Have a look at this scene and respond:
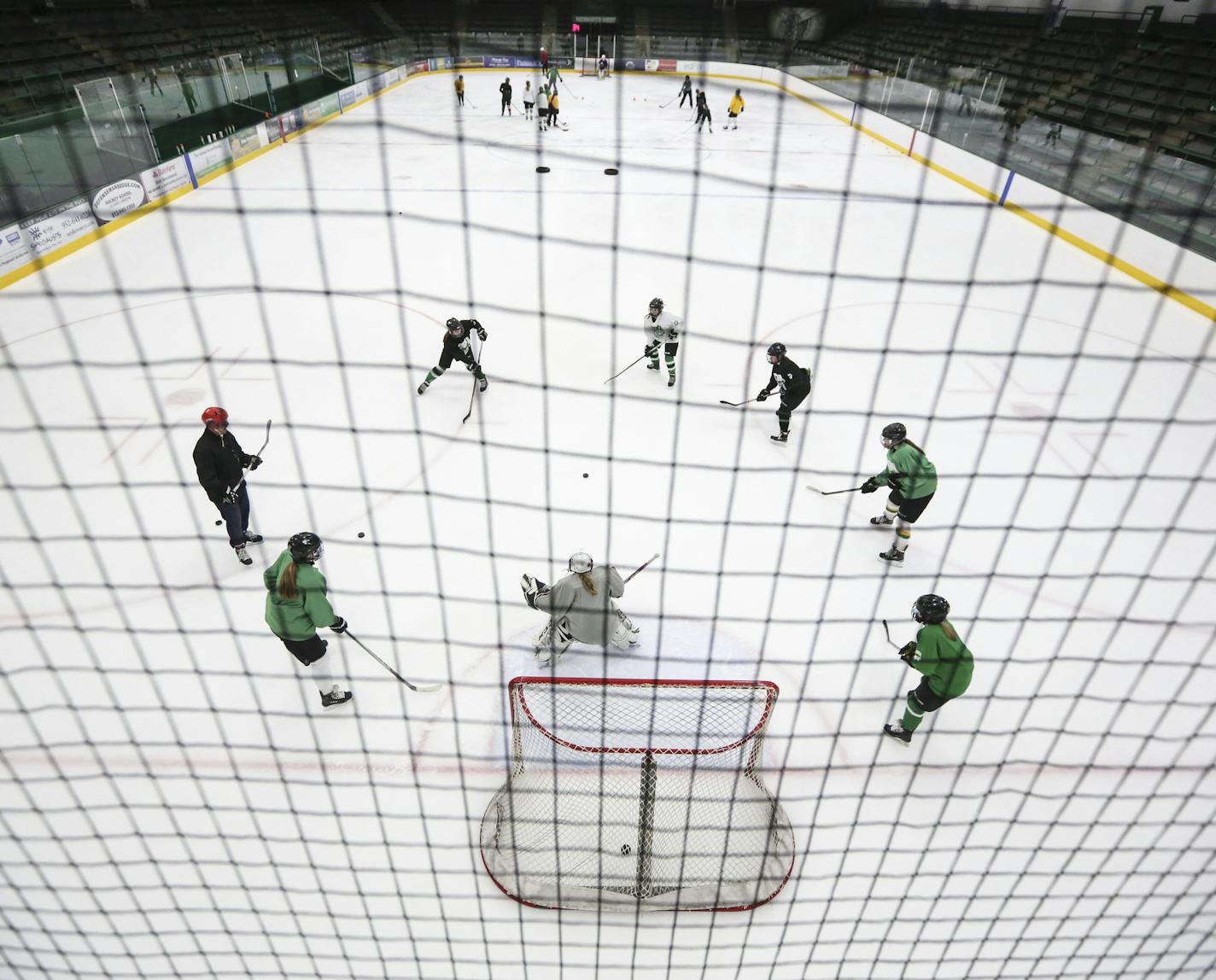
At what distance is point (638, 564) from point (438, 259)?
251 inches

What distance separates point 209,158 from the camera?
1139 cm

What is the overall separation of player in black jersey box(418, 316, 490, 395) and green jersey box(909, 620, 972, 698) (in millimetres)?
3977

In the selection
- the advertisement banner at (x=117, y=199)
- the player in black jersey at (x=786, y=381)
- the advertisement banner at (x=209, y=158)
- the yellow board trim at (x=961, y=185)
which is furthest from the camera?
the advertisement banner at (x=209, y=158)

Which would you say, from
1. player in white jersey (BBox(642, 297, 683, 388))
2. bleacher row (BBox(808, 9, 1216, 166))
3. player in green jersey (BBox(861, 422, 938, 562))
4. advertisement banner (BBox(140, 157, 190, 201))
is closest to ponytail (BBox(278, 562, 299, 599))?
player in green jersey (BBox(861, 422, 938, 562))

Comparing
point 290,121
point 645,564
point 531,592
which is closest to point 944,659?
point 645,564

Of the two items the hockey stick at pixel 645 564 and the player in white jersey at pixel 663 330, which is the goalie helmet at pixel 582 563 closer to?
the hockey stick at pixel 645 564

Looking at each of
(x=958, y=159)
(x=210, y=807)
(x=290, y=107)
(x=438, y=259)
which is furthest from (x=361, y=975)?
(x=290, y=107)

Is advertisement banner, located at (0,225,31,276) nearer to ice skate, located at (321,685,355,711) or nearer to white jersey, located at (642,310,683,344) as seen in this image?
white jersey, located at (642,310,683,344)

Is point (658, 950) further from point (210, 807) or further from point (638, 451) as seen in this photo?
point (638, 451)

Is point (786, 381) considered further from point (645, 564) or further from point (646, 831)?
point (646, 831)

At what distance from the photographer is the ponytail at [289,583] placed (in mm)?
3123

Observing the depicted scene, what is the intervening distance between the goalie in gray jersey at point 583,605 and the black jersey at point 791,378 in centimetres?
244

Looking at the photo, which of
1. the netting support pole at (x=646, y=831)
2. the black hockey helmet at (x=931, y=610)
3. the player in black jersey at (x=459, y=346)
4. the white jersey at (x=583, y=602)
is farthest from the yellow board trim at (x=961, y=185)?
the netting support pole at (x=646, y=831)

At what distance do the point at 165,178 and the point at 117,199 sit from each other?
108 centimetres
